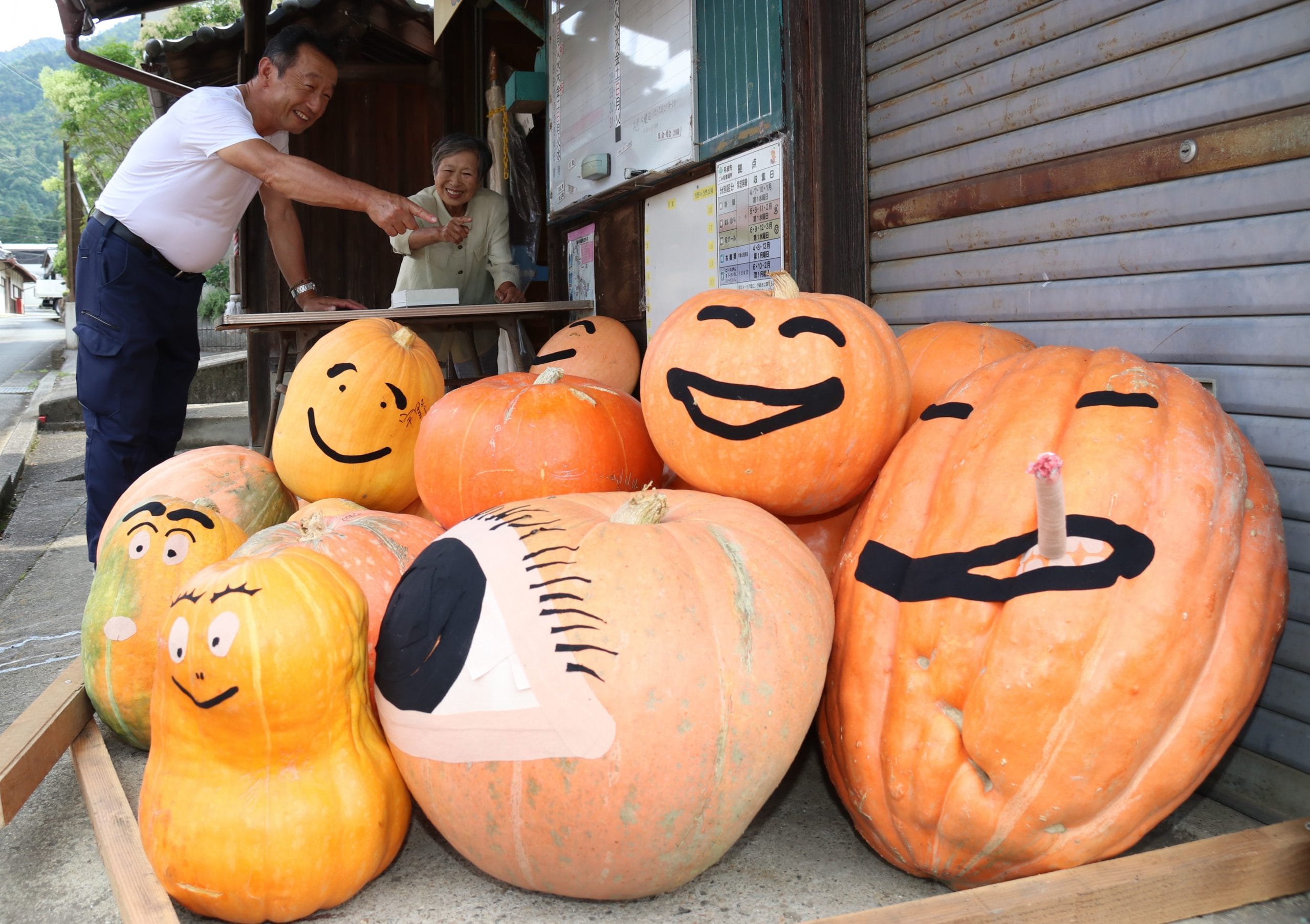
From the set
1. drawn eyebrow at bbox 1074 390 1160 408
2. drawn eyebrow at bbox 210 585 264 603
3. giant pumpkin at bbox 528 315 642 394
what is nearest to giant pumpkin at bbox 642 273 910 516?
drawn eyebrow at bbox 1074 390 1160 408

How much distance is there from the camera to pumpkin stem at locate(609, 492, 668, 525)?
1.64 m

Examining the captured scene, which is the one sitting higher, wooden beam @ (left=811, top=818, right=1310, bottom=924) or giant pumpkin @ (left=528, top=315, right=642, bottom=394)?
giant pumpkin @ (left=528, top=315, right=642, bottom=394)

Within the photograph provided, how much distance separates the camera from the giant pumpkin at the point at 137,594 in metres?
2.10

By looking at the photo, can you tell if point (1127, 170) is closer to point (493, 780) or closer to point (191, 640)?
point (493, 780)

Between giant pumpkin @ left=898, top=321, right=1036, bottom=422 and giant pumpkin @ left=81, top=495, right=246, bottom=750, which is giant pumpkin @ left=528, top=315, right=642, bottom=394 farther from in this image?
giant pumpkin @ left=81, top=495, right=246, bottom=750

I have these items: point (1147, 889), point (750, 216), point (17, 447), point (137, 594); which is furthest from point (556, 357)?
point (17, 447)

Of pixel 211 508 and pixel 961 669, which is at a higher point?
pixel 211 508

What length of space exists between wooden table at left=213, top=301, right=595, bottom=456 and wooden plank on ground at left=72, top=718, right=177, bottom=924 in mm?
2459

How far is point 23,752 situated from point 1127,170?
9.18ft

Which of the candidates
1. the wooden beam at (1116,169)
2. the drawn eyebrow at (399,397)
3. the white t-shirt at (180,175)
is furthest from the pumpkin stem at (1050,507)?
the white t-shirt at (180,175)

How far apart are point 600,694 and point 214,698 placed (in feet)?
2.15

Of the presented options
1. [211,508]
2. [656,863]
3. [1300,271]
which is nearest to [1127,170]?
[1300,271]

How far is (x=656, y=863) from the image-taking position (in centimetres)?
145

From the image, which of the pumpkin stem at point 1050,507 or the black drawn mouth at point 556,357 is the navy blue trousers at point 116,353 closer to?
the black drawn mouth at point 556,357
